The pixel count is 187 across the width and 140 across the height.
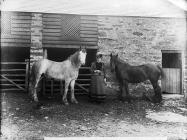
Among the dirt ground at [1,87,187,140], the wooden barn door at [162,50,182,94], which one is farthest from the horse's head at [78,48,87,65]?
the wooden barn door at [162,50,182,94]

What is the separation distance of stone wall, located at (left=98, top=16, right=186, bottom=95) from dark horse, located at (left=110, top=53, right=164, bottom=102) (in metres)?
0.63

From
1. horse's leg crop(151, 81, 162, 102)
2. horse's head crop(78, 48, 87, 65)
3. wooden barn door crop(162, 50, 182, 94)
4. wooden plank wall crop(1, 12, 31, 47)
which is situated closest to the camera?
horse's head crop(78, 48, 87, 65)

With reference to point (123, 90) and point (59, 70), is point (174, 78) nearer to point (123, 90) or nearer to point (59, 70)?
point (123, 90)

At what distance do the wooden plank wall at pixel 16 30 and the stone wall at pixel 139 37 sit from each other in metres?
3.18

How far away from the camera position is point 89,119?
7.90 meters

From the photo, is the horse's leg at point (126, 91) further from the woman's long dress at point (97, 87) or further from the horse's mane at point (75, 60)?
the horse's mane at point (75, 60)

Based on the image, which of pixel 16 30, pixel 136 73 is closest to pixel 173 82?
pixel 136 73

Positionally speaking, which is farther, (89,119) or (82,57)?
(82,57)

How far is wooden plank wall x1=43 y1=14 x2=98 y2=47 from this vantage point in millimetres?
10953

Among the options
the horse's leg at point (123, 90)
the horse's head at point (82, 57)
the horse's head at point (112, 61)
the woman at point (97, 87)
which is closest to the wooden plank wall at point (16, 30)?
the horse's head at point (82, 57)

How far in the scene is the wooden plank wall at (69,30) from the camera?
10953 mm

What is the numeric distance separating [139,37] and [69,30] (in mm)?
3229

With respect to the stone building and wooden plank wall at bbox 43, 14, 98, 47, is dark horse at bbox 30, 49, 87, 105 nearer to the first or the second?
the stone building

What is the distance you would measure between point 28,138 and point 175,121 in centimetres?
→ 482
